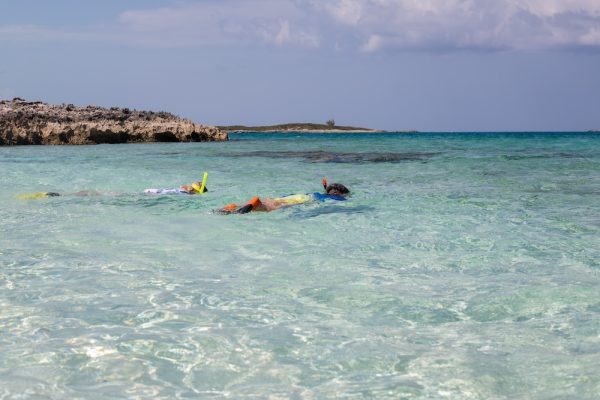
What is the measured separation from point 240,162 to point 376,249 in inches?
669

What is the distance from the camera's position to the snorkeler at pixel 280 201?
1008cm

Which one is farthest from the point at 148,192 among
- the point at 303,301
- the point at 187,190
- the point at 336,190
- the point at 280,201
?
the point at 303,301

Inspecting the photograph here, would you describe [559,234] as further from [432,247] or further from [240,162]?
[240,162]

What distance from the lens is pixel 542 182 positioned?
14.9m

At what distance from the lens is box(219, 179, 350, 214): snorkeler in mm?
10078

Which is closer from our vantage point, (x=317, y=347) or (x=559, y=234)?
(x=317, y=347)

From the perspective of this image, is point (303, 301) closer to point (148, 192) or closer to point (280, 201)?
point (280, 201)

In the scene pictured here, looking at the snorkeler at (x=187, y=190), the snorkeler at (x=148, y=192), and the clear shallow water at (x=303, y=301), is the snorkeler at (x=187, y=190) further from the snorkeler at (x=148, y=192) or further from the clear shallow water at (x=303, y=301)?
the clear shallow water at (x=303, y=301)

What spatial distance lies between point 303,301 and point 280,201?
5605mm

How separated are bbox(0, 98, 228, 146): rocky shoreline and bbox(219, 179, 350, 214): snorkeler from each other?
32117 millimetres

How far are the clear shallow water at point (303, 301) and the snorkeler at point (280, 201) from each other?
343 millimetres

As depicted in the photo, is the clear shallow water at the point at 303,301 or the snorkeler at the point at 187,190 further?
the snorkeler at the point at 187,190

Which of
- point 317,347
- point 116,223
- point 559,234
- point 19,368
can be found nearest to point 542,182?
point 559,234

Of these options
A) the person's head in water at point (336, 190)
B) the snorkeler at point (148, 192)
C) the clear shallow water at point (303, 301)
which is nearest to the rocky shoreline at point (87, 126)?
the snorkeler at point (148, 192)
